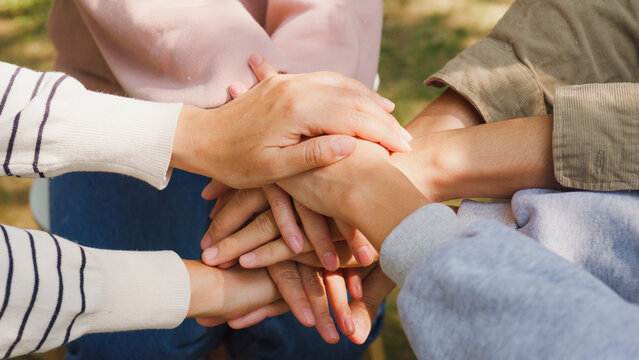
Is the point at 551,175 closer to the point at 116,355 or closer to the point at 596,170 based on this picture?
the point at 596,170

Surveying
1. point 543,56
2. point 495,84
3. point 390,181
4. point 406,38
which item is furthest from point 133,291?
point 406,38

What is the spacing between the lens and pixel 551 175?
0.92m

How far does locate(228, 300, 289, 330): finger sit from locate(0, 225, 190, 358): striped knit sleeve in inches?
5.9

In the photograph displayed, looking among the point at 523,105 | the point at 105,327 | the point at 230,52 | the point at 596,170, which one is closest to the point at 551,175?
the point at 596,170

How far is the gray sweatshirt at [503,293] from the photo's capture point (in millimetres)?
544

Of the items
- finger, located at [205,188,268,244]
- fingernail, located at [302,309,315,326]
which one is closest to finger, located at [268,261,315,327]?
fingernail, located at [302,309,315,326]

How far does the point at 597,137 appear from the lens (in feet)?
2.81

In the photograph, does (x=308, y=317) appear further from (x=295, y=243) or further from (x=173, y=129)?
(x=173, y=129)

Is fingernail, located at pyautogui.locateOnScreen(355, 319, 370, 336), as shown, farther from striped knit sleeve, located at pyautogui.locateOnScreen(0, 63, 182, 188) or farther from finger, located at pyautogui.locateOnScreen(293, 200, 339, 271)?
striped knit sleeve, located at pyautogui.locateOnScreen(0, 63, 182, 188)

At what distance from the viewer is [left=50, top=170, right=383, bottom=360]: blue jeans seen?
1160 millimetres

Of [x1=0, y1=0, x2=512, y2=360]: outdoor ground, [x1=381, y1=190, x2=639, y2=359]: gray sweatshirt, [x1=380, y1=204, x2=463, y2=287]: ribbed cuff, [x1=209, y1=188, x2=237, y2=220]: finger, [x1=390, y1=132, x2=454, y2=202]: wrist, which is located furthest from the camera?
[x1=0, y1=0, x2=512, y2=360]: outdoor ground

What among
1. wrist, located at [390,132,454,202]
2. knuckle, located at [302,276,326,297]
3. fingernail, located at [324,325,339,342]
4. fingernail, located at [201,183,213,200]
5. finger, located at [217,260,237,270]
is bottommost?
fingernail, located at [324,325,339,342]

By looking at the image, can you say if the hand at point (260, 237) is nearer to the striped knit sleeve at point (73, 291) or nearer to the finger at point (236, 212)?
the finger at point (236, 212)

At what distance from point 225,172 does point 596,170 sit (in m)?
0.58
